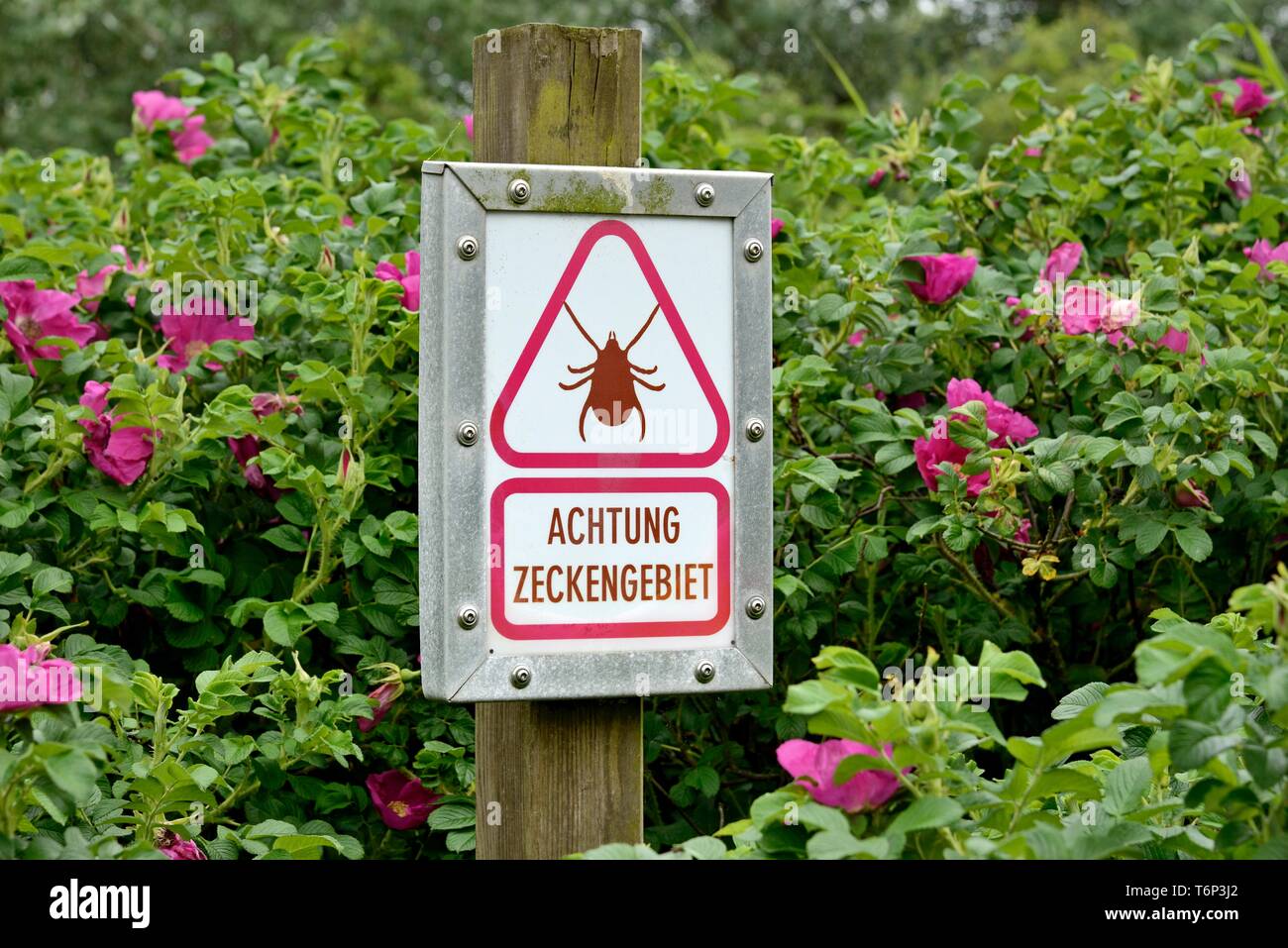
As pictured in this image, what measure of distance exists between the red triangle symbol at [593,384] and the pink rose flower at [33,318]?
1263 millimetres

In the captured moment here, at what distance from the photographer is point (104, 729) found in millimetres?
1485

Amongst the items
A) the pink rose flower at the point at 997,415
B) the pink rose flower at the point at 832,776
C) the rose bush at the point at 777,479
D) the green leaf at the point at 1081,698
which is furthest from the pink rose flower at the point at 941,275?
the pink rose flower at the point at 832,776

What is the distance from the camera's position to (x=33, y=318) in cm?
248

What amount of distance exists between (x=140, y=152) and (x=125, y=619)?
4.78 feet

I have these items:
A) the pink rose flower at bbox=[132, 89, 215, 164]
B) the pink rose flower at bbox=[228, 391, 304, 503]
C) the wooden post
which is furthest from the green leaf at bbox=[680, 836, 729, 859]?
the pink rose flower at bbox=[132, 89, 215, 164]

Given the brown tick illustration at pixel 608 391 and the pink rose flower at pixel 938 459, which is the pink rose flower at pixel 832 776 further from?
the pink rose flower at pixel 938 459

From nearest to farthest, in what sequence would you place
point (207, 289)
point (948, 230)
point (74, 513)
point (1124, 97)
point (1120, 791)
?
point (1120, 791), point (74, 513), point (207, 289), point (948, 230), point (1124, 97)

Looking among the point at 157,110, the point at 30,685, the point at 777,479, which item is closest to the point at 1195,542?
the point at 777,479

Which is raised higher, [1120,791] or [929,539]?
[929,539]

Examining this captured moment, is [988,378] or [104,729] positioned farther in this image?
[988,378]

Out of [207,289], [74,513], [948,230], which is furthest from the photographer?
[948,230]

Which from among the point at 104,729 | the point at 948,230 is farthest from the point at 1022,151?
the point at 104,729

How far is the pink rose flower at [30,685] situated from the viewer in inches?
53.9

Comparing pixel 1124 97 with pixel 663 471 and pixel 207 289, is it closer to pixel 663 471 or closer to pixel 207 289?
pixel 207 289
